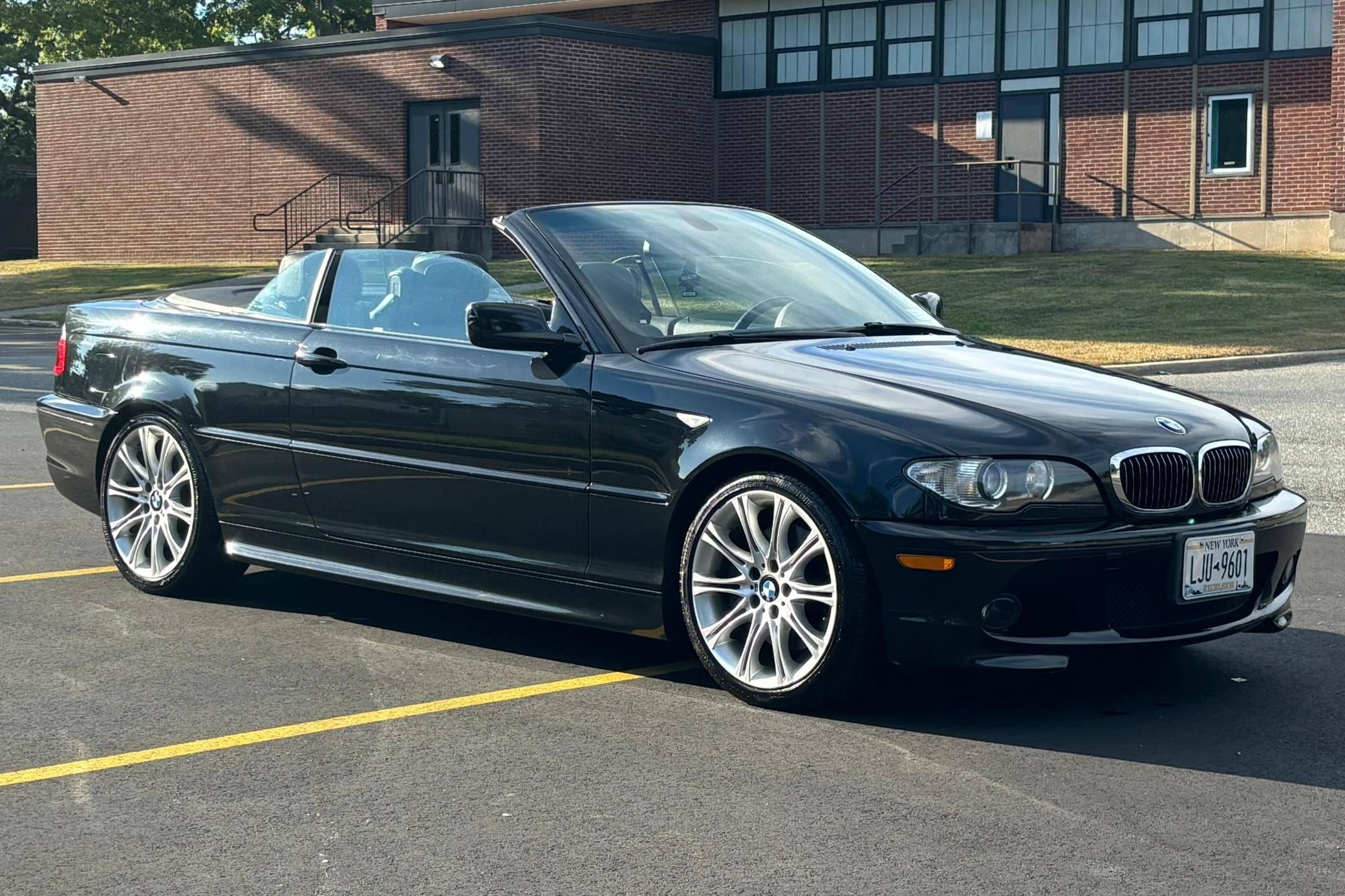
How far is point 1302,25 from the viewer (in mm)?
31984

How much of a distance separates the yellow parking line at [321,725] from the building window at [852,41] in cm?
3175

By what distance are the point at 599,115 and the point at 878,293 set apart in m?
29.5

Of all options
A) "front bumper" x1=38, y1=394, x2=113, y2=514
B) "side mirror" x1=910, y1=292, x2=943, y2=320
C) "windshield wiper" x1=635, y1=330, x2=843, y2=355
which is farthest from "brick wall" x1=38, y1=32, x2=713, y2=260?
"windshield wiper" x1=635, y1=330, x2=843, y2=355

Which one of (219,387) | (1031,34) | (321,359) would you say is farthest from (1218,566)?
(1031,34)

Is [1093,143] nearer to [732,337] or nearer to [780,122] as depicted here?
[780,122]

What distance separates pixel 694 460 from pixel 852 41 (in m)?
32.4

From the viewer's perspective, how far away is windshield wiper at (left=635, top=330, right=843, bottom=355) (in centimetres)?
579

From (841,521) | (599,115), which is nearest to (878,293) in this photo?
(841,521)

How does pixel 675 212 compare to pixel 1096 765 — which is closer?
pixel 1096 765

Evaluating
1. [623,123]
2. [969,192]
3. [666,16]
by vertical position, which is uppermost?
[666,16]

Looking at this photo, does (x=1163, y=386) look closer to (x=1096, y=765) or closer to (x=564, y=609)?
(x=1096, y=765)

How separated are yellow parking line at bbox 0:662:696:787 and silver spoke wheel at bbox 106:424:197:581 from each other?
2028 millimetres

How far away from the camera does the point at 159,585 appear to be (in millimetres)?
7137

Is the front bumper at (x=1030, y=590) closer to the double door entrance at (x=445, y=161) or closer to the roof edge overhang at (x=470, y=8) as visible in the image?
the double door entrance at (x=445, y=161)
